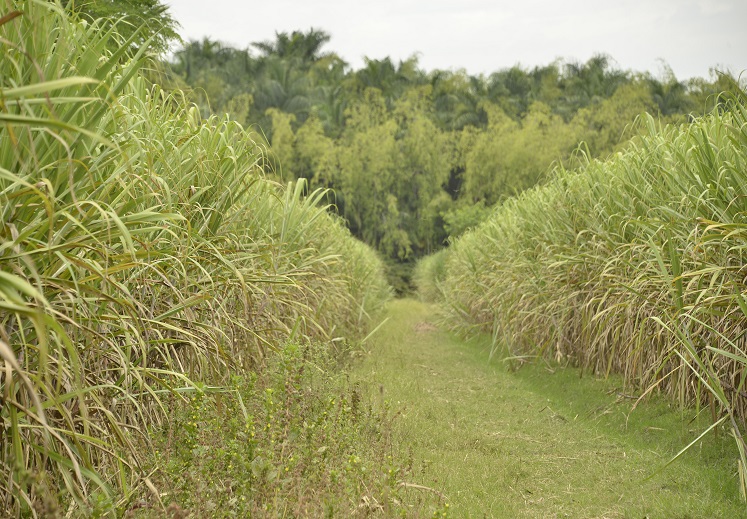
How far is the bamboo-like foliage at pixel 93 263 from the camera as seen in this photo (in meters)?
2.03

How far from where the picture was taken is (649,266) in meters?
4.95

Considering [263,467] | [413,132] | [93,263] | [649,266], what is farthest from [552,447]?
[413,132]

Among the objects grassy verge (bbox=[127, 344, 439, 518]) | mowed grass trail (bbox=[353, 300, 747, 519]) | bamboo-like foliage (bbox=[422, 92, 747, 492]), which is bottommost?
mowed grass trail (bbox=[353, 300, 747, 519])

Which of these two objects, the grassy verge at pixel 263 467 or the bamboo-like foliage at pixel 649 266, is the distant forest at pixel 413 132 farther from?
the grassy verge at pixel 263 467

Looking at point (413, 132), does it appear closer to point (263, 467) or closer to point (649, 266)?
point (649, 266)

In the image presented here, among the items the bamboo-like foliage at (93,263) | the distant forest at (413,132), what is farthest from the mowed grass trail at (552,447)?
the distant forest at (413,132)

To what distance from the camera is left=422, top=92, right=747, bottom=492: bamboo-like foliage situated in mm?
4113

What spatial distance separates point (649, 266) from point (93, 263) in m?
3.93

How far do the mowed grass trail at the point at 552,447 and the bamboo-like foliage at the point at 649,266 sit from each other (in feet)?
0.97

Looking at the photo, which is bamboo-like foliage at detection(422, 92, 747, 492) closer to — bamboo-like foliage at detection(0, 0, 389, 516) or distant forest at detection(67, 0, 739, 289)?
bamboo-like foliage at detection(0, 0, 389, 516)

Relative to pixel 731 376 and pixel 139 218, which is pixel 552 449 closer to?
pixel 731 376

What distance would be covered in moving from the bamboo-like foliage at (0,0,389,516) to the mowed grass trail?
1.19 m

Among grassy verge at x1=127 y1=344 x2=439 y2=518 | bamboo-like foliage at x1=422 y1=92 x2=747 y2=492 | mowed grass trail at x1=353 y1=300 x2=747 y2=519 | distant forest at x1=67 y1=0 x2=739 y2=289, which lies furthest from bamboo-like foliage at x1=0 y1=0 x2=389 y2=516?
distant forest at x1=67 y1=0 x2=739 y2=289

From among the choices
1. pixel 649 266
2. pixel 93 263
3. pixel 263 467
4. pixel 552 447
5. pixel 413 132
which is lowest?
pixel 552 447
